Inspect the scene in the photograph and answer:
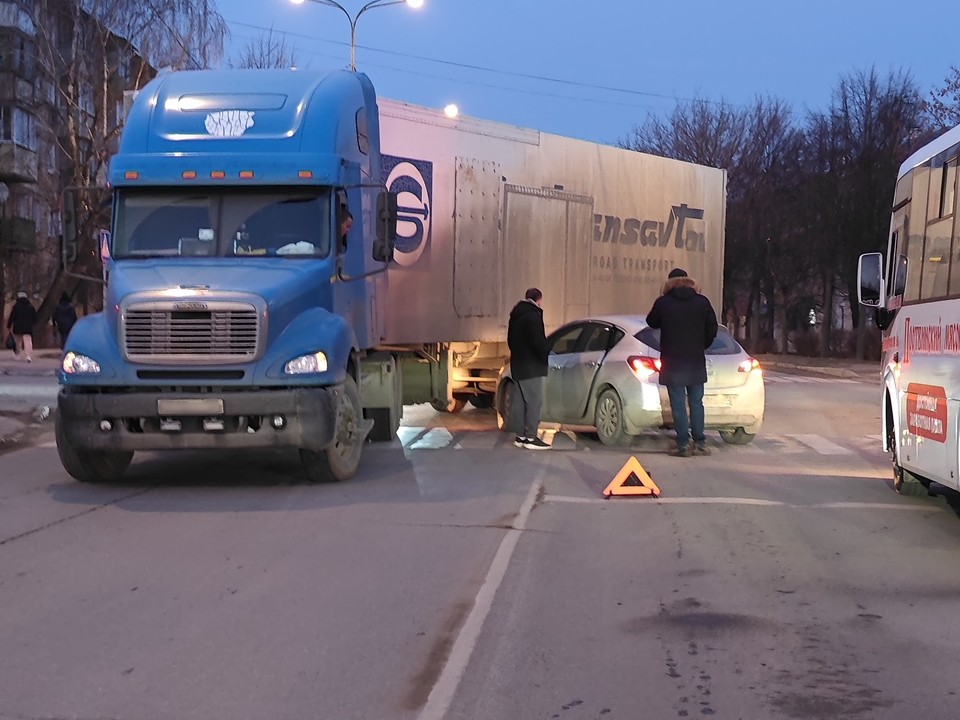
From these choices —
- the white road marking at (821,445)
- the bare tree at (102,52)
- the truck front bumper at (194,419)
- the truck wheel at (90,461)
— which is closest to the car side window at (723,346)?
the white road marking at (821,445)

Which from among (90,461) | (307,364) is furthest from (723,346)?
(90,461)

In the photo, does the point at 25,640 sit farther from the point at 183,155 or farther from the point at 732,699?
the point at 183,155

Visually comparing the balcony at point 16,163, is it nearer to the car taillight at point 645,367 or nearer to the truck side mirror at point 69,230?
the truck side mirror at point 69,230

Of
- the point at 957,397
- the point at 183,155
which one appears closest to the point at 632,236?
the point at 183,155

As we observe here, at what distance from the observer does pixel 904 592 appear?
631cm

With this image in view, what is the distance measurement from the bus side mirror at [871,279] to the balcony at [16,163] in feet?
111

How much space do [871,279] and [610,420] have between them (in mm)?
3593

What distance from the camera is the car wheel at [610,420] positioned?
41.4ft

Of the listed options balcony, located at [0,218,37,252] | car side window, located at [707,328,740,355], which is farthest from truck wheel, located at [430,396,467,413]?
balcony, located at [0,218,37,252]

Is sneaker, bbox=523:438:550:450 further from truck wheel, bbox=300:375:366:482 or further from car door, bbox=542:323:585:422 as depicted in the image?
truck wheel, bbox=300:375:366:482

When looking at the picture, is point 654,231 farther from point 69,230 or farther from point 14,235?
point 14,235

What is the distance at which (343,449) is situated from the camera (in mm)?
9891

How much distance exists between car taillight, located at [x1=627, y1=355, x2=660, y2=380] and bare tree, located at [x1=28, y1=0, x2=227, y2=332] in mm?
22626

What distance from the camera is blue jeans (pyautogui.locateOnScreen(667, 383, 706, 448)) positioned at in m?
11.8
